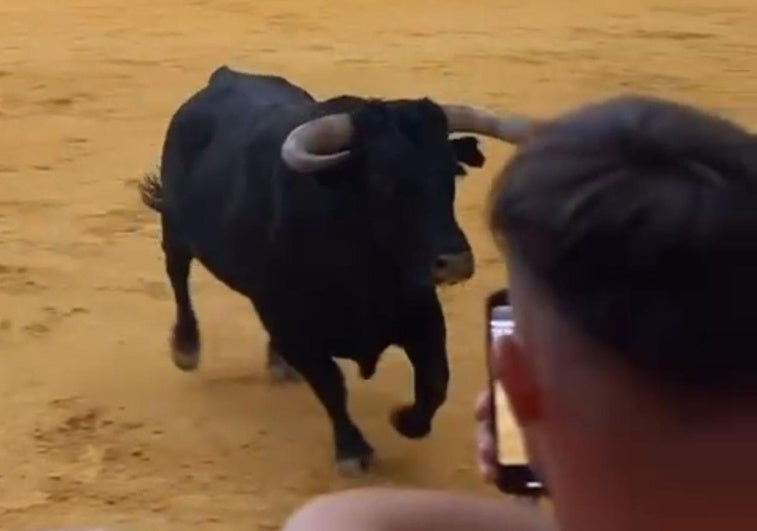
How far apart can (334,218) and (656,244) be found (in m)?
1.64

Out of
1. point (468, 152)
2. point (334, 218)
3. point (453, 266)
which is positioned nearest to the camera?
point (453, 266)

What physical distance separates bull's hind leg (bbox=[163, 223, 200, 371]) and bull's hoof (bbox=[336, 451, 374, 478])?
40 cm

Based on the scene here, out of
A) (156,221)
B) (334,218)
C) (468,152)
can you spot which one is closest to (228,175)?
(334,218)

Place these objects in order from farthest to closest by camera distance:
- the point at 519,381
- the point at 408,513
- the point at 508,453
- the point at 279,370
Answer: the point at 279,370 < the point at 508,453 < the point at 408,513 < the point at 519,381

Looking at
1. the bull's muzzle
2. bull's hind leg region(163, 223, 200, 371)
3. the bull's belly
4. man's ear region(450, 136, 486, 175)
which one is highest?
man's ear region(450, 136, 486, 175)

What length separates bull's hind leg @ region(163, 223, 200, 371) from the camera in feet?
9.44

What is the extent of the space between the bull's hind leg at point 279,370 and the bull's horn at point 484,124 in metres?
0.54

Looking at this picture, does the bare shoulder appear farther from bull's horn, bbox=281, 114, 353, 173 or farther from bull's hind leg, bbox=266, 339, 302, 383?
bull's hind leg, bbox=266, 339, 302, 383

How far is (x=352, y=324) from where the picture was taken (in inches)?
100

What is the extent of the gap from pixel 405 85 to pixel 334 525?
9.88 feet

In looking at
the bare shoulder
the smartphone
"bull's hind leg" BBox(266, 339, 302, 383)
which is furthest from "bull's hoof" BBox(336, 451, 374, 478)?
the bare shoulder

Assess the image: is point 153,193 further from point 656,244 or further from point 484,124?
point 656,244

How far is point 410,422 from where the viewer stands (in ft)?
8.57

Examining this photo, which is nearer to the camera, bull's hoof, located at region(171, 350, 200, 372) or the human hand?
the human hand
